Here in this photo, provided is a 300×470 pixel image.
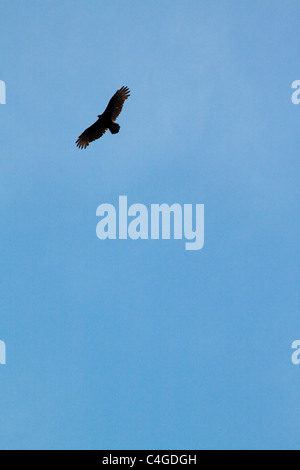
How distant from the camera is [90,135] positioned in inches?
843

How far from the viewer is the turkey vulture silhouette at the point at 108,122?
2050 cm

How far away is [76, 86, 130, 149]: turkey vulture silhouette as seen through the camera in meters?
20.5

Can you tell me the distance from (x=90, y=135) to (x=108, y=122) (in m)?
0.93

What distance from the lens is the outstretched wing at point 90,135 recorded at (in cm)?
2120

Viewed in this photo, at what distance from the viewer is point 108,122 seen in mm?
20984

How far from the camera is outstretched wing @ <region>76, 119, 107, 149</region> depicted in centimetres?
2120
